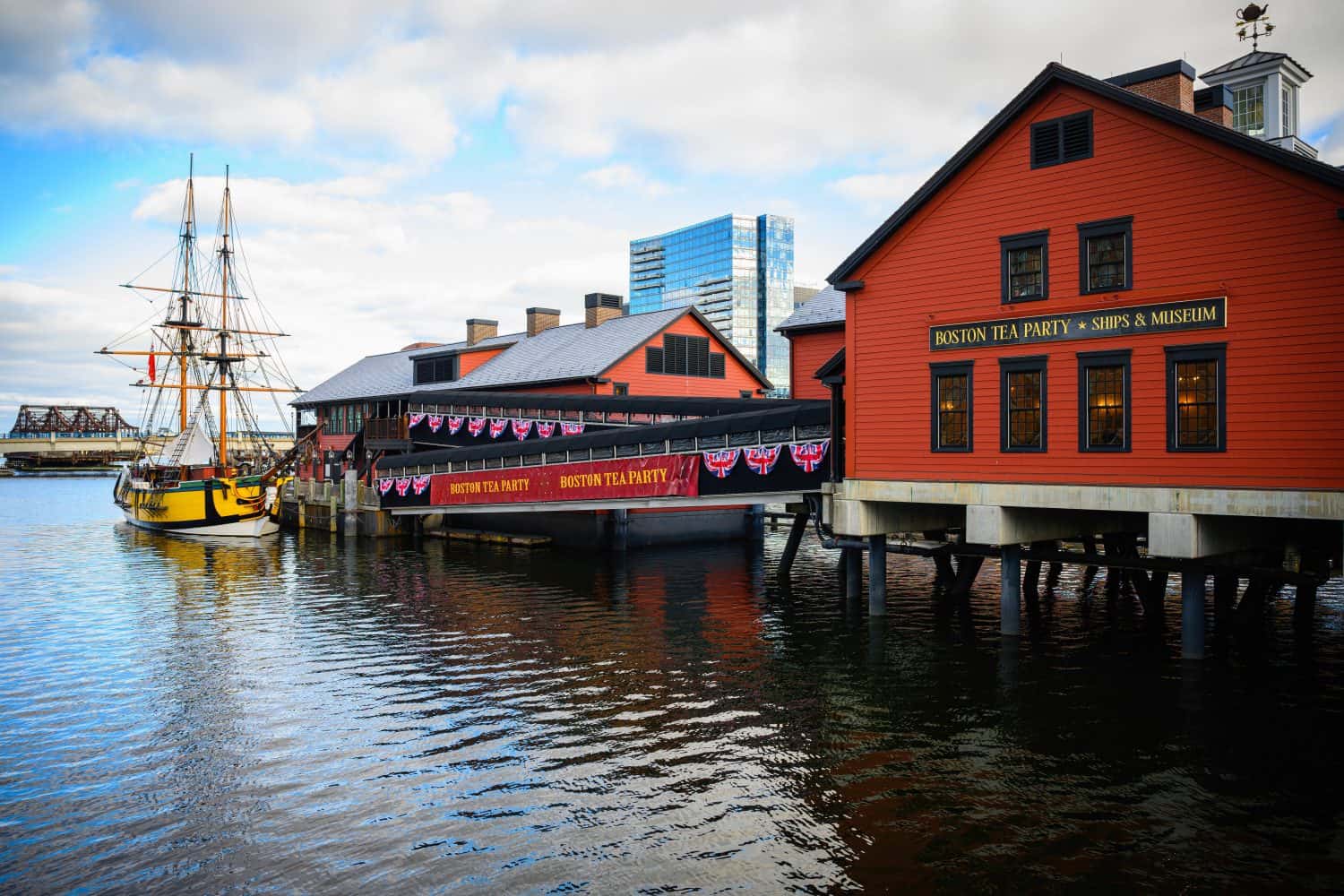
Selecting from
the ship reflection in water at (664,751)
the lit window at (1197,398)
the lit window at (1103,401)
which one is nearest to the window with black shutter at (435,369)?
the ship reflection in water at (664,751)

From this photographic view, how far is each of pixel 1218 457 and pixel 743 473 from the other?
12719mm

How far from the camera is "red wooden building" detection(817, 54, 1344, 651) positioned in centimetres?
1709

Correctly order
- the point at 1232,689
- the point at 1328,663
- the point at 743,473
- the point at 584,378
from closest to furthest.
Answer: the point at 1232,689, the point at 1328,663, the point at 743,473, the point at 584,378

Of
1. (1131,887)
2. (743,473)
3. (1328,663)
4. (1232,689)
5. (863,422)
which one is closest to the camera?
(1131,887)

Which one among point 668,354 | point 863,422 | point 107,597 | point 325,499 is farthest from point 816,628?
point 325,499

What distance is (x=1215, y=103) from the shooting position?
22797mm

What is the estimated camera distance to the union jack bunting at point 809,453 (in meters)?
24.8

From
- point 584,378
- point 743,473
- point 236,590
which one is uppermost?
point 584,378

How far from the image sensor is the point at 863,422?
2308 centimetres

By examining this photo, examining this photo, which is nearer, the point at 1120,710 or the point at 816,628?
the point at 1120,710

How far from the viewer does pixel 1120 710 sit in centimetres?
1617

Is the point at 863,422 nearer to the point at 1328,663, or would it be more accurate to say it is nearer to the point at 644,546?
the point at 1328,663

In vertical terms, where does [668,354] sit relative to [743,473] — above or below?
above

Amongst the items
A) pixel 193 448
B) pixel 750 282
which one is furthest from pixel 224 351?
pixel 750 282
